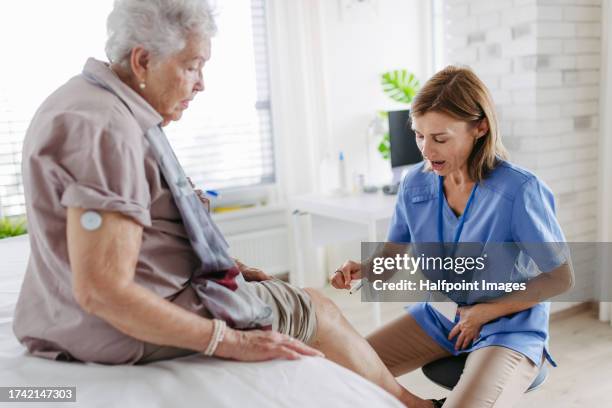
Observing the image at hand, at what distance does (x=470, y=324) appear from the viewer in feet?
4.45

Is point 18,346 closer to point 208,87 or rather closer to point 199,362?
point 199,362

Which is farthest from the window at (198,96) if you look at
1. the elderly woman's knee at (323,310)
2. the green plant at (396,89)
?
the elderly woman's knee at (323,310)

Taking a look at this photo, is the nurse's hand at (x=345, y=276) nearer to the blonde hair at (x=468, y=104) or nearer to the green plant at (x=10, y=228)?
the blonde hair at (x=468, y=104)

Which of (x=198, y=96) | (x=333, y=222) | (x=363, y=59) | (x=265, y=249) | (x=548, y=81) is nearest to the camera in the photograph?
(x=548, y=81)

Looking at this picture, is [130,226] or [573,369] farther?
[573,369]

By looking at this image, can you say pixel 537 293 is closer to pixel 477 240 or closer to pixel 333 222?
pixel 477 240

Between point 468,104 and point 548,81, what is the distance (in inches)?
56.9

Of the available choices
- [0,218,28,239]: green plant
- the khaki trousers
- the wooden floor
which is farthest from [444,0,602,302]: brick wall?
[0,218,28,239]: green plant

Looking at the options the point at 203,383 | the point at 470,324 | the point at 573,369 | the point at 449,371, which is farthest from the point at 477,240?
the point at 573,369

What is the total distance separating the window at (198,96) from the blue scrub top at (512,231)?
5.64 feet

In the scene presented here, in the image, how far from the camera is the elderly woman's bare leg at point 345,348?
1.12 meters

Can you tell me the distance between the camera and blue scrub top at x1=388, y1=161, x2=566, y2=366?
51.0 inches

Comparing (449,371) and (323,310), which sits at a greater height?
(323,310)

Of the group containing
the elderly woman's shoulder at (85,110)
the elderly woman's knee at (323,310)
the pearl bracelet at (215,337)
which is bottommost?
the elderly woman's knee at (323,310)
